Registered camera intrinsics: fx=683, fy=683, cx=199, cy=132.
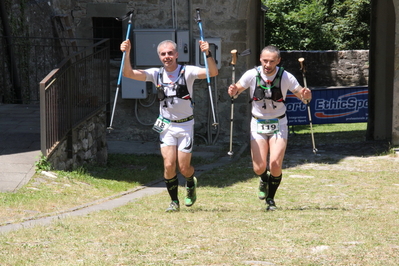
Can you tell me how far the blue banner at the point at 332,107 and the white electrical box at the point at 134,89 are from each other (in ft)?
18.0

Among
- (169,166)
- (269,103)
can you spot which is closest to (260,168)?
(269,103)

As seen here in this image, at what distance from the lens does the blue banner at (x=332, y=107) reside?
18.7 meters

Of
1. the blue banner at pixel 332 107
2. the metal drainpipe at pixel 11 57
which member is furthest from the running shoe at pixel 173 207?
the blue banner at pixel 332 107

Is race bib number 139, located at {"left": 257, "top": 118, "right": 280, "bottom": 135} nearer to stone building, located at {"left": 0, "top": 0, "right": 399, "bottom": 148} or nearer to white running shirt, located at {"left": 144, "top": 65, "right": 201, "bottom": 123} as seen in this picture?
white running shirt, located at {"left": 144, "top": 65, "right": 201, "bottom": 123}

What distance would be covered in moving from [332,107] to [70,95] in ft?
33.9

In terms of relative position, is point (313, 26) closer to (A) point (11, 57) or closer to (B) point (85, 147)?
(A) point (11, 57)

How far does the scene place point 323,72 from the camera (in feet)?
86.3

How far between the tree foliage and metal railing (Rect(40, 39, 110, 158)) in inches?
754

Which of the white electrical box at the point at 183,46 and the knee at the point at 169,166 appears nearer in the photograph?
the knee at the point at 169,166

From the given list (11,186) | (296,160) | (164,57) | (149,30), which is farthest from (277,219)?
(149,30)

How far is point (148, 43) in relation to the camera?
14195 millimetres

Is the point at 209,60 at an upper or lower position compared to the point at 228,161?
upper

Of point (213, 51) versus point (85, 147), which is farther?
point (213, 51)

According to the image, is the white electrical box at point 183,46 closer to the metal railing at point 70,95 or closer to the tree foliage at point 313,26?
the metal railing at point 70,95
